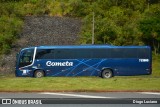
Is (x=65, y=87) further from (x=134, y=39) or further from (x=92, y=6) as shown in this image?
(x=92, y=6)

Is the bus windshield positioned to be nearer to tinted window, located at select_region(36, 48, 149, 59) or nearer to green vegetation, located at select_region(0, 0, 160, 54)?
tinted window, located at select_region(36, 48, 149, 59)

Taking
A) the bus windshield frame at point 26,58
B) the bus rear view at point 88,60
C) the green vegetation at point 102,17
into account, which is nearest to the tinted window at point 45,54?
the bus rear view at point 88,60

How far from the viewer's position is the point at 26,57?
29.7 meters

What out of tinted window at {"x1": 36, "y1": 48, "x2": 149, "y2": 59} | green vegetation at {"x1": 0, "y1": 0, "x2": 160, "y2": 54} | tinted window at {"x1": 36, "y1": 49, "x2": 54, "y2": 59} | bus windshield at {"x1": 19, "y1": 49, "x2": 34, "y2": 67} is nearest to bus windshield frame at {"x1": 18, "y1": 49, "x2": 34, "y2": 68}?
bus windshield at {"x1": 19, "y1": 49, "x2": 34, "y2": 67}

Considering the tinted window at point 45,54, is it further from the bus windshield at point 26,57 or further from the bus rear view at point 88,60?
the bus windshield at point 26,57

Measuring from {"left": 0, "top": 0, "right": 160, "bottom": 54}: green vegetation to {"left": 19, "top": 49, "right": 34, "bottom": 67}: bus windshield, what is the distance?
27.8ft

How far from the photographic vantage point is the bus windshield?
29.6 metres

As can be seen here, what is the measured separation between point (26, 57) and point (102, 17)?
17.6 metres

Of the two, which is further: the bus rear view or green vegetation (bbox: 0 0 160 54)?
green vegetation (bbox: 0 0 160 54)

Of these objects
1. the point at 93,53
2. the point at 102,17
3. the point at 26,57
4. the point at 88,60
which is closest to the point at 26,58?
the point at 26,57

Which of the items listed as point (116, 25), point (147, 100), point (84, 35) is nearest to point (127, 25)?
point (116, 25)

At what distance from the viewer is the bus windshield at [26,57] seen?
29.6 m

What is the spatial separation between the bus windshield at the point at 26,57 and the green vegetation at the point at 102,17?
8483mm

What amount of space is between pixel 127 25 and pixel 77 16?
8571mm
